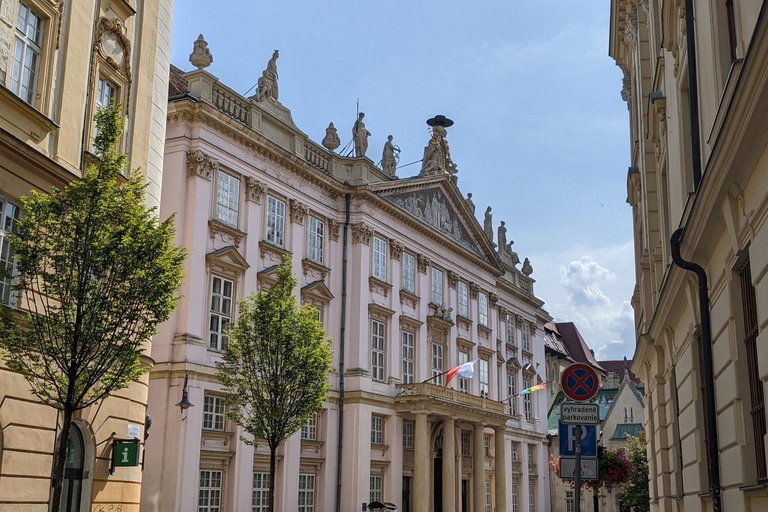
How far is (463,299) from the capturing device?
159 feet

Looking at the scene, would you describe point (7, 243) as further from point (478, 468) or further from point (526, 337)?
point (526, 337)

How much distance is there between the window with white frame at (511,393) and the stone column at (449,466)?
38.2ft

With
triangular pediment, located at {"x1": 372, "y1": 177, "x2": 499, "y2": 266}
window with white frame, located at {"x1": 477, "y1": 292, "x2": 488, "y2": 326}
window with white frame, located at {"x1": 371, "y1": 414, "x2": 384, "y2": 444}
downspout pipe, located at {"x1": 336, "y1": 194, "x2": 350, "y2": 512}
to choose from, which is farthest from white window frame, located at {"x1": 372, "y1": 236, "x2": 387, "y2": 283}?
window with white frame, located at {"x1": 477, "y1": 292, "x2": 488, "y2": 326}

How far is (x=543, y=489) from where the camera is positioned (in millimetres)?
56344

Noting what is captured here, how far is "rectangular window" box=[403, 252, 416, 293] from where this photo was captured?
140 ft

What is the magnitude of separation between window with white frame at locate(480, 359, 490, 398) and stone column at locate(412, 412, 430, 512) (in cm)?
909

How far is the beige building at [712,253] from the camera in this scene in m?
8.73

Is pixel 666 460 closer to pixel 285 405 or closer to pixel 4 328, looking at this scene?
pixel 285 405

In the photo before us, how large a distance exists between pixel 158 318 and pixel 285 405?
40.1 ft

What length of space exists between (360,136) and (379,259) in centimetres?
571

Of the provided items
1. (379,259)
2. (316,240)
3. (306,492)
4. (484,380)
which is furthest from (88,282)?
(484,380)

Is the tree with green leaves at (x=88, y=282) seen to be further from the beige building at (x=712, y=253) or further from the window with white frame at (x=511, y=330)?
the window with white frame at (x=511, y=330)

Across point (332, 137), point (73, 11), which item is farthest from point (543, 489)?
point (73, 11)

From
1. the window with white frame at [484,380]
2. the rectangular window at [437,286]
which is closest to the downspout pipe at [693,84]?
the rectangular window at [437,286]
